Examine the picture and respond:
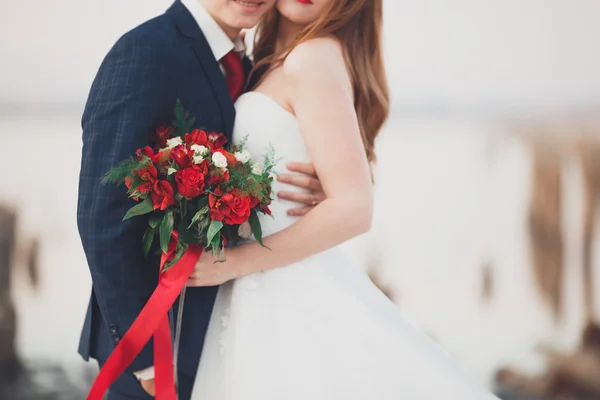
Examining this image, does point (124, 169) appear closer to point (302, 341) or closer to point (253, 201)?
point (253, 201)

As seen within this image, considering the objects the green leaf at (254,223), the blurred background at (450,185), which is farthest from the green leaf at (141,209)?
the blurred background at (450,185)

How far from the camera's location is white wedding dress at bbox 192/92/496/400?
1.48 meters

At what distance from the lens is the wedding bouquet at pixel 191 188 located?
1330 mm

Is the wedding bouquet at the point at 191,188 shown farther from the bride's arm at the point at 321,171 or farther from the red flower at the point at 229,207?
the bride's arm at the point at 321,171

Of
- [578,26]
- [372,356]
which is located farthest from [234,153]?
[578,26]

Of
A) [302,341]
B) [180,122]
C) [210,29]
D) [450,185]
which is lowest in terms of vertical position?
[450,185]

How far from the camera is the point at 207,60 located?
154cm

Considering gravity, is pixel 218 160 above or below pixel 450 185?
above

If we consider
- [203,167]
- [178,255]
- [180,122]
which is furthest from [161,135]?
[178,255]

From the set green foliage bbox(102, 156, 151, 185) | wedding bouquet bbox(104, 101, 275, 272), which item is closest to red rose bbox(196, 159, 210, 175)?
wedding bouquet bbox(104, 101, 275, 272)

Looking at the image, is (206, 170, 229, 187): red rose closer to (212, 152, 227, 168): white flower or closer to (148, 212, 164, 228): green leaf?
(212, 152, 227, 168): white flower

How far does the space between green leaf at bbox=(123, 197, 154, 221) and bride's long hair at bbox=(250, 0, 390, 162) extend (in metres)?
0.53

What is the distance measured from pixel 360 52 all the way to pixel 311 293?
0.65 meters

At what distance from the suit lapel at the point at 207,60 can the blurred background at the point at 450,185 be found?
140 cm
